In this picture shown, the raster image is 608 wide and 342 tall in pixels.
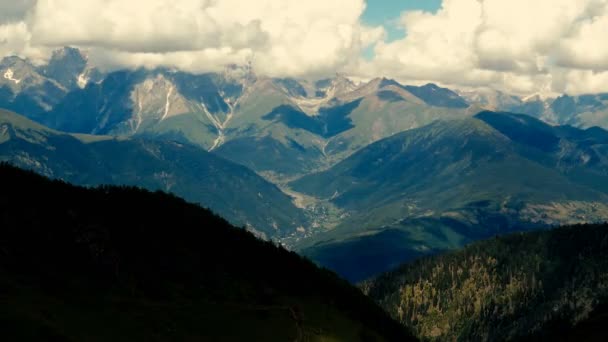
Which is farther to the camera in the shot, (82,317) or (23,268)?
(23,268)

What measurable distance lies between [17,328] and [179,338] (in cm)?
4684

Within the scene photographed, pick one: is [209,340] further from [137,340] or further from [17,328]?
[17,328]

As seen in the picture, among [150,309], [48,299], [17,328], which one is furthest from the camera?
[150,309]

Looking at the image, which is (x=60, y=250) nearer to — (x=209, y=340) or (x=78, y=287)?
(x=78, y=287)

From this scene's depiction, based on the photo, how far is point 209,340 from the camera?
188 meters

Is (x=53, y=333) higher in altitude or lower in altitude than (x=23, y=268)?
lower

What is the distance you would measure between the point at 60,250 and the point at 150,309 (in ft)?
92.8

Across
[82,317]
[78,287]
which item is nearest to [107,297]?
[78,287]

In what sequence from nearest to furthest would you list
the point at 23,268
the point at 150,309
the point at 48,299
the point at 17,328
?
the point at 17,328
the point at 48,299
the point at 23,268
the point at 150,309

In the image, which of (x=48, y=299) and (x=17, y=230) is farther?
(x=17, y=230)

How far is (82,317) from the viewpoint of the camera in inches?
6550

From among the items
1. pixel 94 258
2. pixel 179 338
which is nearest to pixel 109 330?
pixel 179 338

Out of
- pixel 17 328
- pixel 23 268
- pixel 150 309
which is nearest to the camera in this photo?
pixel 17 328

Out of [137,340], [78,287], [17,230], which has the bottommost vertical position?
[137,340]
